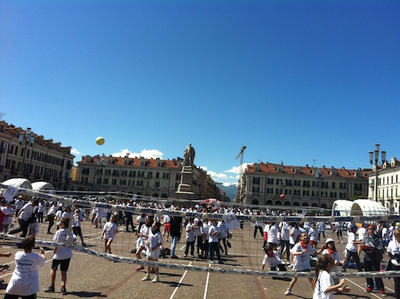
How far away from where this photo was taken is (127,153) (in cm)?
10081

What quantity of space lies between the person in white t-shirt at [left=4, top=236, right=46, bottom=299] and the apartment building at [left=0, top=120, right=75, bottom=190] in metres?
52.5

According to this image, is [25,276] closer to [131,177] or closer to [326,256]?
[326,256]

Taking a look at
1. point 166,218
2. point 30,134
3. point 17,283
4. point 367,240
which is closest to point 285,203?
point 30,134

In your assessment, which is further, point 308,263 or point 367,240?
point 367,240

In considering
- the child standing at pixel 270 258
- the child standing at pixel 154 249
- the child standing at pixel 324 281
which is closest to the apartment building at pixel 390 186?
the child standing at pixel 270 258

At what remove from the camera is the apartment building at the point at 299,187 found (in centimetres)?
9106

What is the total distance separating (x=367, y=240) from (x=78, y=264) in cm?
949

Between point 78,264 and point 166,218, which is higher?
point 166,218

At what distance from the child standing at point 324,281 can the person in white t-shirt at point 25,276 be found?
4479 millimetres

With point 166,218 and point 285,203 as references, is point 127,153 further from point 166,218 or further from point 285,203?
point 166,218

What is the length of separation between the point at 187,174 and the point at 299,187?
60796 mm

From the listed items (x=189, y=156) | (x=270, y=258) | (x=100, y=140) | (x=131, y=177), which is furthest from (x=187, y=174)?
(x=131, y=177)

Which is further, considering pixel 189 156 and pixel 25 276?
pixel 189 156

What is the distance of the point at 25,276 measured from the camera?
17.3 feet
